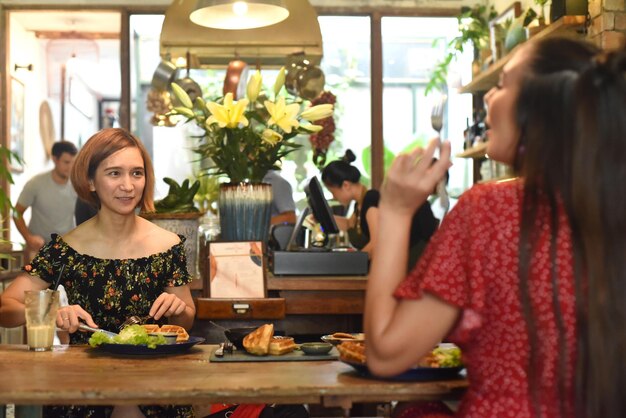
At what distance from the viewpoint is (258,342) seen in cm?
208

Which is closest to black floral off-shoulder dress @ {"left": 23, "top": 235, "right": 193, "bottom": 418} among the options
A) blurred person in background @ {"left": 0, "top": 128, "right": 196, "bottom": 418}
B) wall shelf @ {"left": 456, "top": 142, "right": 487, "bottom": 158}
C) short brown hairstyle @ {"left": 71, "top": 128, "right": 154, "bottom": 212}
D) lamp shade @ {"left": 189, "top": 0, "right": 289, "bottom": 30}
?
blurred person in background @ {"left": 0, "top": 128, "right": 196, "bottom": 418}

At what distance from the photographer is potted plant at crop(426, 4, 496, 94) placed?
22.6ft

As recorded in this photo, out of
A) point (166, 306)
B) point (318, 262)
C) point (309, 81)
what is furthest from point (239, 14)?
point (166, 306)

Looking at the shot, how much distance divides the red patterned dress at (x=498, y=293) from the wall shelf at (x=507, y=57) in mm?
3233

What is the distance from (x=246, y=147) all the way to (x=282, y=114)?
23 cm

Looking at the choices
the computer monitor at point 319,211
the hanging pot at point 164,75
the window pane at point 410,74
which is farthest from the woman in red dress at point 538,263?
the window pane at point 410,74

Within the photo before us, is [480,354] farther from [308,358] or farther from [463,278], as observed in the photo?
[308,358]

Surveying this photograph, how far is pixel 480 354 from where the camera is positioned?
1.53m

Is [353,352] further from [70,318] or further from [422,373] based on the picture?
[70,318]

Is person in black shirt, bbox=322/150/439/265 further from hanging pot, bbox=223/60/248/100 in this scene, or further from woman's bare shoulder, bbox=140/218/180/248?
woman's bare shoulder, bbox=140/218/180/248

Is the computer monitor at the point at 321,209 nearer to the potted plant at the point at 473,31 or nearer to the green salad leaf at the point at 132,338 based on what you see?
the green salad leaf at the point at 132,338

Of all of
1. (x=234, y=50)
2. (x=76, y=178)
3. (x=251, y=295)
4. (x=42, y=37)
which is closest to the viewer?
(x=76, y=178)

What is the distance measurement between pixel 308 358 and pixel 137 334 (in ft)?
1.36

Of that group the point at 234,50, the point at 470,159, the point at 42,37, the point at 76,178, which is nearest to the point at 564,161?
the point at 76,178
